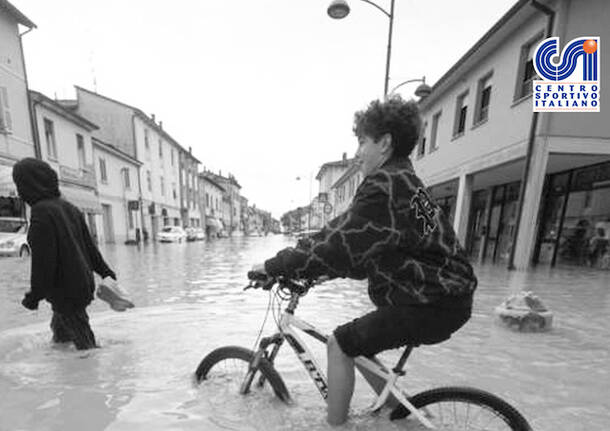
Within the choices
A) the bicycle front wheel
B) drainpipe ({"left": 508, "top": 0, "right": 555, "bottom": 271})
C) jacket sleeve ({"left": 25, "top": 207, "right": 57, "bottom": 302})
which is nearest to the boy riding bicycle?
the bicycle front wheel

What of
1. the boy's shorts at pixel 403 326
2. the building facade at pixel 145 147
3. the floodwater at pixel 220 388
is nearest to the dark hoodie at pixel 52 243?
the floodwater at pixel 220 388

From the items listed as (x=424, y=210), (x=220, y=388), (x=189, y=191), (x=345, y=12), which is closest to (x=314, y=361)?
(x=220, y=388)

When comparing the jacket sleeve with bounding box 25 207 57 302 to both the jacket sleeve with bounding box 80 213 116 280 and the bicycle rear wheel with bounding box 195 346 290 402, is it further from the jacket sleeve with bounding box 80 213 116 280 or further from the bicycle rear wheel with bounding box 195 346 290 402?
the bicycle rear wheel with bounding box 195 346 290 402

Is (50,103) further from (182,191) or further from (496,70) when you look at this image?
(182,191)

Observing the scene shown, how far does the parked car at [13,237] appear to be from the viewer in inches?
466

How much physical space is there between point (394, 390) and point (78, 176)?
22529mm

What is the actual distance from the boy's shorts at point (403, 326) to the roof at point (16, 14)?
19035 mm

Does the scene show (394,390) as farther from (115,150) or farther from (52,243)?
(115,150)

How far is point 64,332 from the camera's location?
348 cm

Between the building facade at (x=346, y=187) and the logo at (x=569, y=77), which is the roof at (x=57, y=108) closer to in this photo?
the building facade at (x=346, y=187)

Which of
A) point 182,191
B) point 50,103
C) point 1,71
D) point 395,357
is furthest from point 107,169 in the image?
point 395,357

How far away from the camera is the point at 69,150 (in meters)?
19.4

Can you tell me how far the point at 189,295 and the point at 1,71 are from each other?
572 inches

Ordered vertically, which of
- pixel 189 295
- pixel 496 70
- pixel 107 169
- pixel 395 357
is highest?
pixel 496 70
